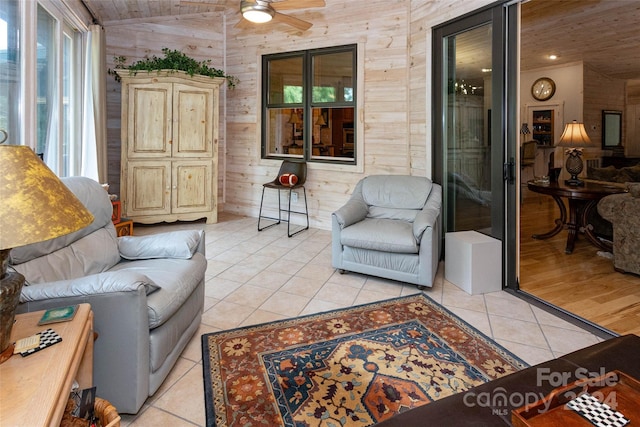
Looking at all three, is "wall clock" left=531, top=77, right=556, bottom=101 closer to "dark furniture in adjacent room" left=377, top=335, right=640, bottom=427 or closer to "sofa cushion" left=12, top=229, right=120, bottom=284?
"dark furniture in adjacent room" left=377, top=335, right=640, bottom=427

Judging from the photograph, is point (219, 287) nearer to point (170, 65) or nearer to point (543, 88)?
point (170, 65)

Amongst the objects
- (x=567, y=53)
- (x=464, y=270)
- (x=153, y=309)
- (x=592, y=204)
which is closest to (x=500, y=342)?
(x=464, y=270)

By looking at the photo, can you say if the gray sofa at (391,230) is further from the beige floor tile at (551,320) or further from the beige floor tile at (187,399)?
the beige floor tile at (187,399)

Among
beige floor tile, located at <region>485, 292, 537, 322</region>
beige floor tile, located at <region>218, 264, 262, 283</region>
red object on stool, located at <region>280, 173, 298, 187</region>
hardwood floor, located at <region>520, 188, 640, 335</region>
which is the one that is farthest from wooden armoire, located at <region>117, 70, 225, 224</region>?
hardwood floor, located at <region>520, 188, 640, 335</region>

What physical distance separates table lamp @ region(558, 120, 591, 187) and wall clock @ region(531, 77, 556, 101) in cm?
406

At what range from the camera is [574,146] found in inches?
181

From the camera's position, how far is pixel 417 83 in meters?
4.29

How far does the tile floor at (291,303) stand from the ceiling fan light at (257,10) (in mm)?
2358

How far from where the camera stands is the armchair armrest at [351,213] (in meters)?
3.42

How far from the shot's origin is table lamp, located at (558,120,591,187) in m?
4.39

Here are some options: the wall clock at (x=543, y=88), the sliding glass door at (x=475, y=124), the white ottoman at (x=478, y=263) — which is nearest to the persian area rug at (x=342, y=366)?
the white ottoman at (x=478, y=263)

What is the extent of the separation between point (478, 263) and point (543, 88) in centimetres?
687

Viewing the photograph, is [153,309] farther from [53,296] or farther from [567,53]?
[567,53]

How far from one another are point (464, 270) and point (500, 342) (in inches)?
34.5
